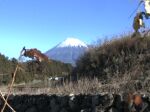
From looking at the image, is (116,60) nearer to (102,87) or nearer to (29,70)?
(102,87)

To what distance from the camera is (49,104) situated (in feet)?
44.5

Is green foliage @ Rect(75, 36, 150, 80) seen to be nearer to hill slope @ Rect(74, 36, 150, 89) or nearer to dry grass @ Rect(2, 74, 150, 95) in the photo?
hill slope @ Rect(74, 36, 150, 89)

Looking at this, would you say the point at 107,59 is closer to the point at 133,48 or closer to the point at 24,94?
the point at 133,48

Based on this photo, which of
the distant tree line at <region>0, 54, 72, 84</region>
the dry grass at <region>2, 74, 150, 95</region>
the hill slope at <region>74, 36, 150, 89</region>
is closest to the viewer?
the distant tree line at <region>0, 54, 72, 84</region>

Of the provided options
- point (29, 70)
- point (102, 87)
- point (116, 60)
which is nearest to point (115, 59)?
point (116, 60)

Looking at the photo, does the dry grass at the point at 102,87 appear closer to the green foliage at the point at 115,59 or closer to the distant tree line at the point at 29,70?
the distant tree line at the point at 29,70

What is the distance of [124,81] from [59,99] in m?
1.57

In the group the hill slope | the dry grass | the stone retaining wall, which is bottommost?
the stone retaining wall

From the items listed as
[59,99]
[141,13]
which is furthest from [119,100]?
[141,13]

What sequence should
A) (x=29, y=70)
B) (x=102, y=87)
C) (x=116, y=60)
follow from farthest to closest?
(x=116, y=60), (x=102, y=87), (x=29, y=70)

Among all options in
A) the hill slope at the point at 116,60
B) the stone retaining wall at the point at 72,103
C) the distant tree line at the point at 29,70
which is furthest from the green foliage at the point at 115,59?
the stone retaining wall at the point at 72,103

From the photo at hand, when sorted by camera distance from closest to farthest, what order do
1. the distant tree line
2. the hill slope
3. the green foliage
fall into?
the distant tree line
the hill slope
the green foliage

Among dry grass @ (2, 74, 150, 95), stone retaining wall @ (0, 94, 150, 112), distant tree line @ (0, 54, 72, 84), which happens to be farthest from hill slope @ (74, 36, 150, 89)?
stone retaining wall @ (0, 94, 150, 112)

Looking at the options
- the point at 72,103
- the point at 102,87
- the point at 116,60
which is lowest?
the point at 72,103
